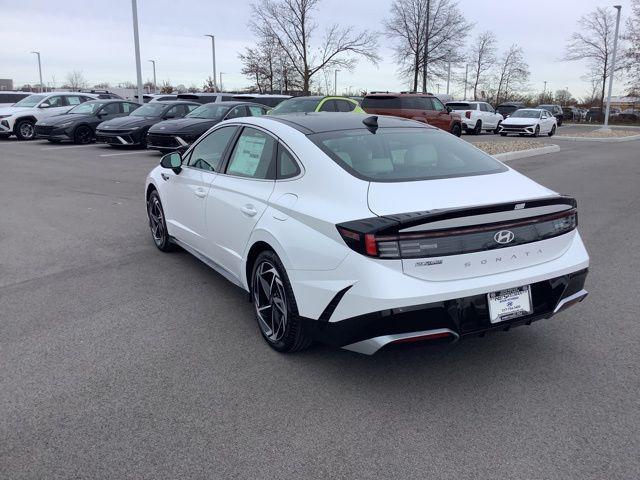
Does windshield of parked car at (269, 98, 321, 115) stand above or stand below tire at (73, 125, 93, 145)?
above

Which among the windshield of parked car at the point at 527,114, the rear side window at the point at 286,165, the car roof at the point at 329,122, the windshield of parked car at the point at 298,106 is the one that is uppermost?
the windshield of parked car at the point at 298,106

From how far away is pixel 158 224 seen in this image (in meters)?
6.23

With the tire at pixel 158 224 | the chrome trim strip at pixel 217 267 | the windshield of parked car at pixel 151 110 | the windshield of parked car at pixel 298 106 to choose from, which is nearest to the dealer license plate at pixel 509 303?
the chrome trim strip at pixel 217 267

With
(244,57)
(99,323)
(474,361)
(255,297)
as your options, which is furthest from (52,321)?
(244,57)

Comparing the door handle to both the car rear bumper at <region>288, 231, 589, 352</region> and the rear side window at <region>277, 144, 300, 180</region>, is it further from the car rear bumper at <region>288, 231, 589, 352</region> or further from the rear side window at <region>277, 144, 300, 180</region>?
the car rear bumper at <region>288, 231, 589, 352</region>

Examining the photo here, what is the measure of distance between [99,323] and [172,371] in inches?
42.9

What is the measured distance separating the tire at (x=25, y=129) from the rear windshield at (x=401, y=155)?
797 inches

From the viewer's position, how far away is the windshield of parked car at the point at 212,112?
15.3 metres

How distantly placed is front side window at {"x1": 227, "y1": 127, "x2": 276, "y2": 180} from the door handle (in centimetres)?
23

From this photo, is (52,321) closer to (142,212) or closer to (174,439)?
(174,439)

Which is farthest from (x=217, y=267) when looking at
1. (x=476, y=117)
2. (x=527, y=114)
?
(x=527, y=114)

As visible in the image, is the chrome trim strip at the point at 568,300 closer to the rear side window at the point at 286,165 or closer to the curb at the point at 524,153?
the rear side window at the point at 286,165

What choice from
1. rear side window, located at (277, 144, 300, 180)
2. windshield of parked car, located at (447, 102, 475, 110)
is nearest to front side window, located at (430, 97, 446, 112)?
windshield of parked car, located at (447, 102, 475, 110)

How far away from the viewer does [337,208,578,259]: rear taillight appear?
9.65ft
